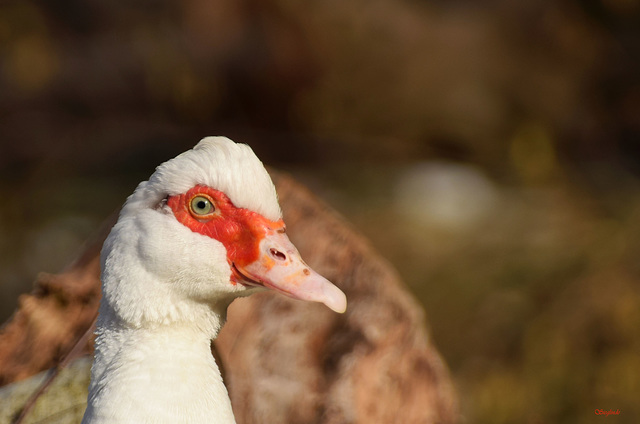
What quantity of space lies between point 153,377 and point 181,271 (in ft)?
0.75

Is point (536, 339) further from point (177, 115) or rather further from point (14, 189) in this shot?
point (14, 189)

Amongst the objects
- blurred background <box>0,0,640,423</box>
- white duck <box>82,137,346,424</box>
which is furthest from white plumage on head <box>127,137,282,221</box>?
blurred background <box>0,0,640,423</box>

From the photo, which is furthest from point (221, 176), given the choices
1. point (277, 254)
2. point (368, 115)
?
point (368, 115)

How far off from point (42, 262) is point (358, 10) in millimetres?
2920

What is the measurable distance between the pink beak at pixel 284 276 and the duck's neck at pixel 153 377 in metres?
0.19

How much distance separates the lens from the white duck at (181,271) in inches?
51.3

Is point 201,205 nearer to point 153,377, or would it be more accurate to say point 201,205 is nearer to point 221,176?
point 221,176

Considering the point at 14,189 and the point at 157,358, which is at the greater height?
the point at 157,358

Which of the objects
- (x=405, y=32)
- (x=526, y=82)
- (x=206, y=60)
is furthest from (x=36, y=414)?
(x=526, y=82)

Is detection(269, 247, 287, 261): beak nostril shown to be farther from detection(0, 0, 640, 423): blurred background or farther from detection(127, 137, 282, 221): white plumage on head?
detection(0, 0, 640, 423): blurred background

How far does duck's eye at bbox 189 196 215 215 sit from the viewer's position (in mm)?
1324

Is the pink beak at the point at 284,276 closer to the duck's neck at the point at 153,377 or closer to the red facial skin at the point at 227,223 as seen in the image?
the red facial skin at the point at 227,223

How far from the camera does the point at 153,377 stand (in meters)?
1.32

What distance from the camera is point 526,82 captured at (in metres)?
4.98
